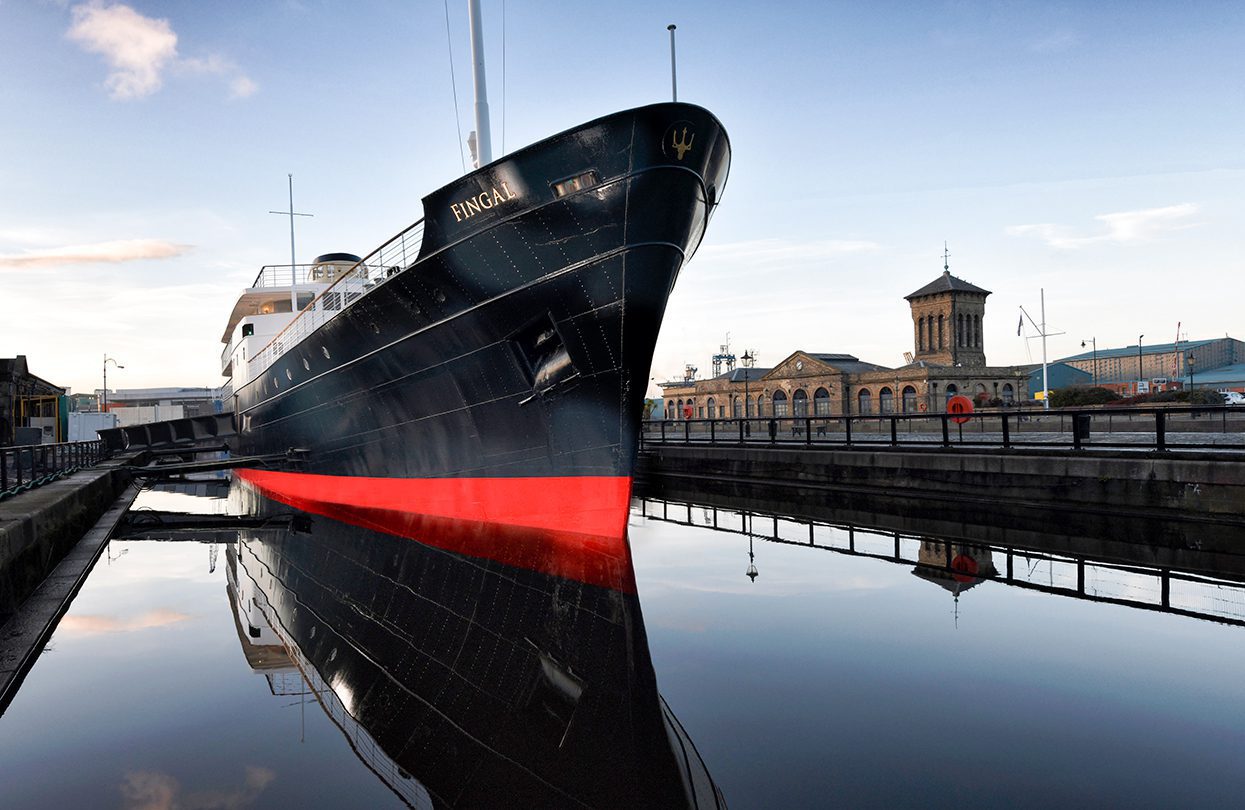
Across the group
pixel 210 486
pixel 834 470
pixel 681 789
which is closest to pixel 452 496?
pixel 681 789

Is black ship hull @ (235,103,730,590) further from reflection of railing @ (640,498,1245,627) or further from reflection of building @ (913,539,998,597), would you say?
reflection of building @ (913,539,998,597)

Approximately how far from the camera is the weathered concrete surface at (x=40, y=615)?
4.80 m

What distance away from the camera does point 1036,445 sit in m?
14.9

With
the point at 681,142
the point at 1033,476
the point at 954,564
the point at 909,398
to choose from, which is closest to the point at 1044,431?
the point at 1033,476

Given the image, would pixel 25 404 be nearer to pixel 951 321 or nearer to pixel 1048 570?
pixel 1048 570

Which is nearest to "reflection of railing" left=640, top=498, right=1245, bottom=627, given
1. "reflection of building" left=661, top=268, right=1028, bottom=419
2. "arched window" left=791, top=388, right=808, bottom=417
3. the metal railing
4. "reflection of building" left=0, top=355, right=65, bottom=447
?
the metal railing

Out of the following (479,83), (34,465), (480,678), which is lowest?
(480,678)

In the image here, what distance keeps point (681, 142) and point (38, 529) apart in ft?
25.0

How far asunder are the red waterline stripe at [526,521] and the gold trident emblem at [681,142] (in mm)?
3601

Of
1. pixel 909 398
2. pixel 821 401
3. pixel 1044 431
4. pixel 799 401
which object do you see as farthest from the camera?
pixel 799 401

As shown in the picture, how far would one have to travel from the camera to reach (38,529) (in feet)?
25.1

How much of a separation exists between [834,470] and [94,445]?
20.6 meters

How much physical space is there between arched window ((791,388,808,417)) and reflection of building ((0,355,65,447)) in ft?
180

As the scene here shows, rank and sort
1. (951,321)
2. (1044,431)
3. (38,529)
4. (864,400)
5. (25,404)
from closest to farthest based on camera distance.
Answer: (38,529) → (1044,431) → (25,404) → (864,400) → (951,321)
